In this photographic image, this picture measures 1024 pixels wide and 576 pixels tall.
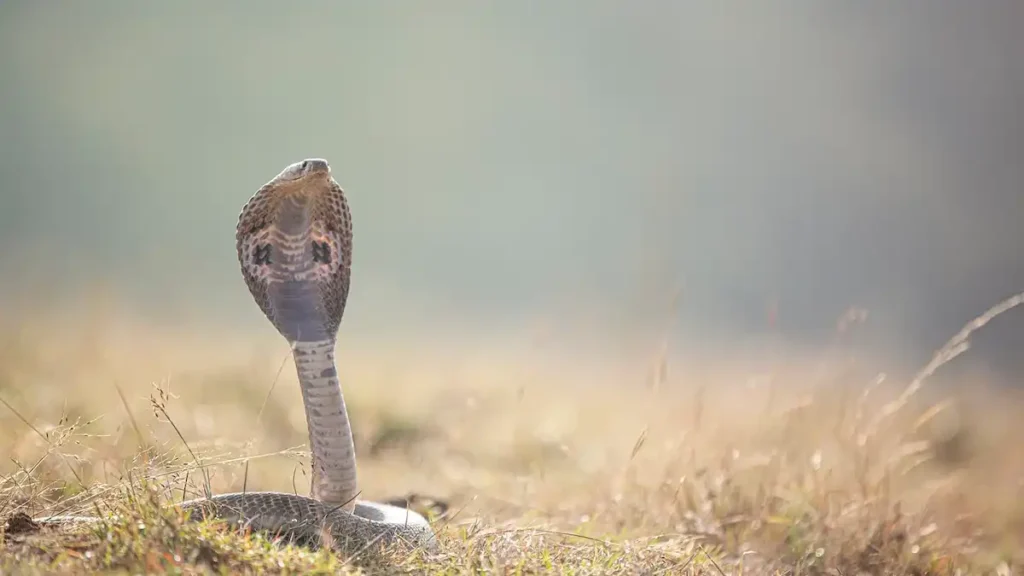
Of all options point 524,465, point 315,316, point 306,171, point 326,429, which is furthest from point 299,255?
point 524,465

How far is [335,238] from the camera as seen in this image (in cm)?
384

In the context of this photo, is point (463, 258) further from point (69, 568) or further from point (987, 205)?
point (69, 568)

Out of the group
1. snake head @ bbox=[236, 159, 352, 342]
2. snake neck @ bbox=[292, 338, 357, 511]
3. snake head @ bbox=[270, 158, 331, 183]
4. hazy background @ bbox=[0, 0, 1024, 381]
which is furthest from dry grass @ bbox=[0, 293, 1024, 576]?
hazy background @ bbox=[0, 0, 1024, 381]

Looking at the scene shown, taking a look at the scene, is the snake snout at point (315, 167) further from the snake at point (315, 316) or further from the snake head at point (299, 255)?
the snake head at point (299, 255)

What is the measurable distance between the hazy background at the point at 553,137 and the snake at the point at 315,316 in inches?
1065

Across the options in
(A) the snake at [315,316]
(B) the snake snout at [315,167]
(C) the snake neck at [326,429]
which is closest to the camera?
(A) the snake at [315,316]

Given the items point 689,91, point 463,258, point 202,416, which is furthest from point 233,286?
point 689,91

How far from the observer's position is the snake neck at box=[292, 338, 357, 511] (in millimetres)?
3654

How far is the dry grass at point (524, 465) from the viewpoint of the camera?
3045mm

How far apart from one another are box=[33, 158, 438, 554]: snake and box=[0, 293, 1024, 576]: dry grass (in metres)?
0.16

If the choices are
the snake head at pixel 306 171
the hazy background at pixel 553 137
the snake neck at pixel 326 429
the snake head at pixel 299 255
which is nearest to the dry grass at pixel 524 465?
the snake neck at pixel 326 429

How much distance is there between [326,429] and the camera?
12.0 feet

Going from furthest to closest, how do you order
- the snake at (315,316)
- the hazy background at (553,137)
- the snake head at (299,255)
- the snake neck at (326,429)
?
the hazy background at (553,137) → the snake head at (299,255) → the snake neck at (326,429) → the snake at (315,316)

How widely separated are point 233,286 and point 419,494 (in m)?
30.4
